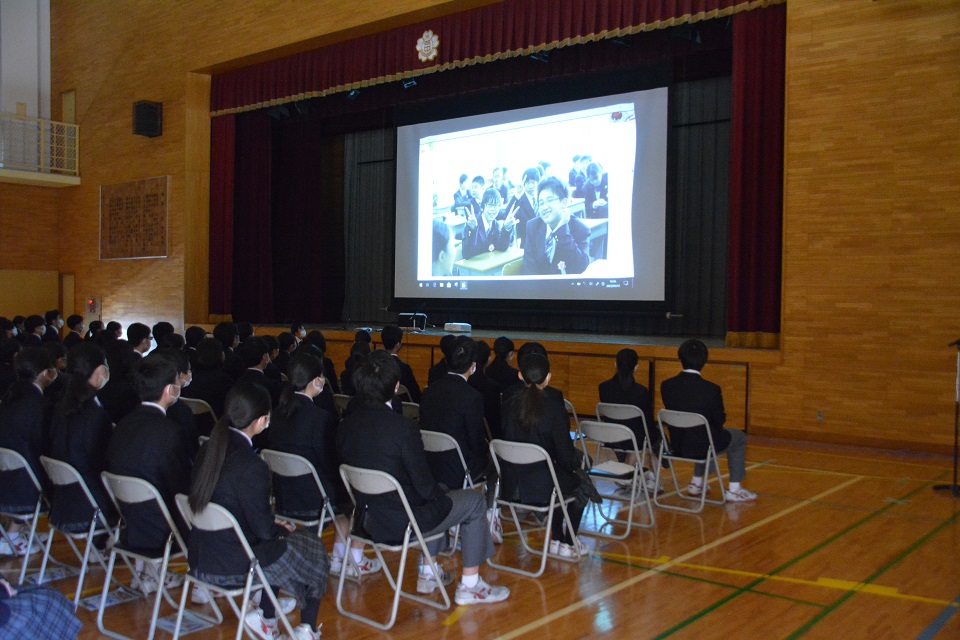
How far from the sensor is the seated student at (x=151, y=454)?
3129mm

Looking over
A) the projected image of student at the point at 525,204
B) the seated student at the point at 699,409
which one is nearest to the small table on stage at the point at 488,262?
the projected image of student at the point at 525,204

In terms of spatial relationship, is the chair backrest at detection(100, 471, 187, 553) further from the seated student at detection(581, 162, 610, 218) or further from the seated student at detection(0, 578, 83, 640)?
the seated student at detection(581, 162, 610, 218)

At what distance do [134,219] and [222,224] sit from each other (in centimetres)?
182

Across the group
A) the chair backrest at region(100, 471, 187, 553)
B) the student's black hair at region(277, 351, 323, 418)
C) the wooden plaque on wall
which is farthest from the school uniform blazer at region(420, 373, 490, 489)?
the wooden plaque on wall

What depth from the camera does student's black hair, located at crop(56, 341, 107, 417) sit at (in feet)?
11.6

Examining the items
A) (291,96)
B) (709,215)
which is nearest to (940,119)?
(709,215)

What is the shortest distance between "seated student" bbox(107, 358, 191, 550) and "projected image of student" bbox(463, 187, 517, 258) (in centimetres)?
710

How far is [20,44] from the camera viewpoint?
14305 mm

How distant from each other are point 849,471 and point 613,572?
10.2 ft

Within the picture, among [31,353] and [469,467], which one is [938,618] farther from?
[31,353]

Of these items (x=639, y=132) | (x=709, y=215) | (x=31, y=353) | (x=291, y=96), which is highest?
(x=291, y=96)

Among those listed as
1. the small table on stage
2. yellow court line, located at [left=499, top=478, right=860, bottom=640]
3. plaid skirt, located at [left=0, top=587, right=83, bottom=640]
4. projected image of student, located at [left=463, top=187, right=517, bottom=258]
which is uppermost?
projected image of student, located at [left=463, top=187, right=517, bottom=258]

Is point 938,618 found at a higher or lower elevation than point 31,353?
lower

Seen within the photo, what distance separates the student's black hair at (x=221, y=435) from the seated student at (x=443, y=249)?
779cm
